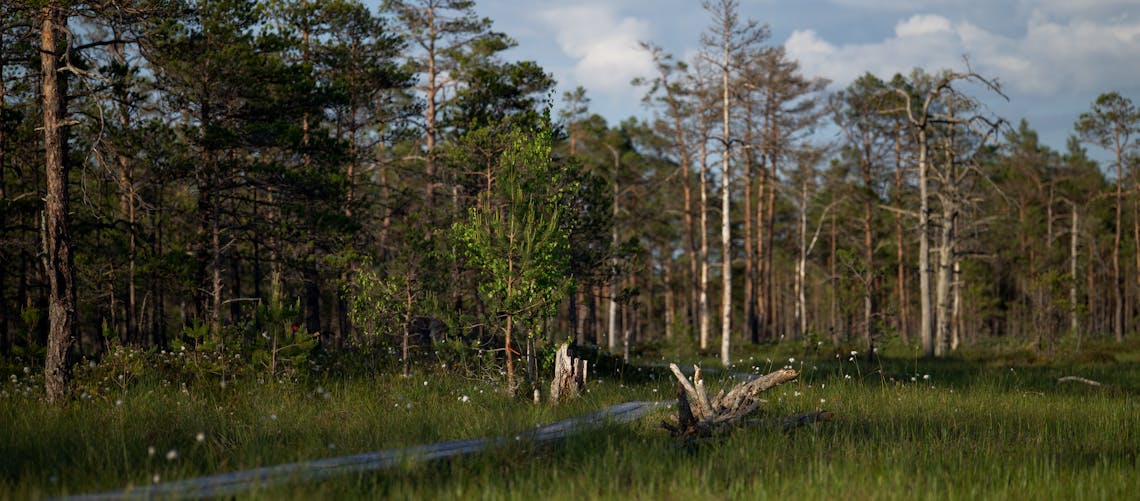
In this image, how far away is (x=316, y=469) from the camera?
6.17 meters

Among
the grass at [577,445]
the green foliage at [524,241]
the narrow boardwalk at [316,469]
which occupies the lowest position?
the grass at [577,445]

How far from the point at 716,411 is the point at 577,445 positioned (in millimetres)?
1896

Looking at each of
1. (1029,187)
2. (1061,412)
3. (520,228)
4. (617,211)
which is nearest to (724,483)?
(520,228)

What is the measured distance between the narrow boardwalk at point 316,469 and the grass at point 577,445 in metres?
0.11

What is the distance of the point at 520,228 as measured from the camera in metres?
11.1

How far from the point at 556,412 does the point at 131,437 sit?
14.8 ft

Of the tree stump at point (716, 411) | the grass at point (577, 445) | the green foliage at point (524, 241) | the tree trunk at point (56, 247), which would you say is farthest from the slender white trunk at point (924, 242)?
the tree trunk at point (56, 247)

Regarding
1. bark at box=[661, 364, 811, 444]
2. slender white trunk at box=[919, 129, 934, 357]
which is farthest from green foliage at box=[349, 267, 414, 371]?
slender white trunk at box=[919, 129, 934, 357]

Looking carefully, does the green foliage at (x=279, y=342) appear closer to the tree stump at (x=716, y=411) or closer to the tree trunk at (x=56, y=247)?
the tree trunk at (x=56, y=247)

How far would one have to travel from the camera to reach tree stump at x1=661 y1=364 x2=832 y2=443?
8.09m

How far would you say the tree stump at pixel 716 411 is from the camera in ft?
26.5

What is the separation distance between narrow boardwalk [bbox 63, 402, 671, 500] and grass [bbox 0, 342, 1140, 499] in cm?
11

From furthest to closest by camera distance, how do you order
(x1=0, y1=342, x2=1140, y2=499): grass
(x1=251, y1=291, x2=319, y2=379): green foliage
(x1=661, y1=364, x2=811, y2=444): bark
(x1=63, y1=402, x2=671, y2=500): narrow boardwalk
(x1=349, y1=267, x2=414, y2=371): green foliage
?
1. (x1=349, y1=267, x2=414, y2=371): green foliage
2. (x1=251, y1=291, x2=319, y2=379): green foliage
3. (x1=661, y1=364, x2=811, y2=444): bark
4. (x1=0, y1=342, x2=1140, y2=499): grass
5. (x1=63, y1=402, x2=671, y2=500): narrow boardwalk

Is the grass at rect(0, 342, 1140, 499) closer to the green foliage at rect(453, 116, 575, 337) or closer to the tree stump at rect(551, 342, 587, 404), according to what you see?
the tree stump at rect(551, 342, 587, 404)
